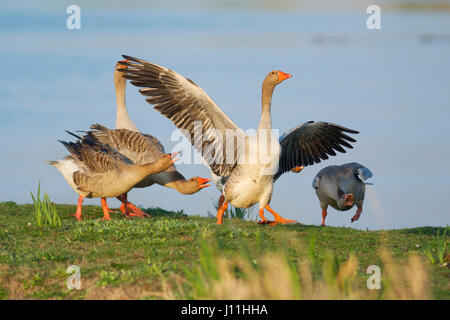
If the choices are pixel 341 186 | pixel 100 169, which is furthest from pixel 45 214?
pixel 341 186

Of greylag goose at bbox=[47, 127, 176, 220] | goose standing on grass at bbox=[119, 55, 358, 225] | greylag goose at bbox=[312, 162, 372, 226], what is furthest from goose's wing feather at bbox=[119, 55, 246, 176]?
greylag goose at bbox=[312, 162, 372, 226]

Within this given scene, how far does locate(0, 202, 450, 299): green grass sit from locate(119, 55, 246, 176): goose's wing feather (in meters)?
1.46

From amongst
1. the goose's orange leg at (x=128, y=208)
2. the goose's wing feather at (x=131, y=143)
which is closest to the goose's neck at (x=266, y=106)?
the goose's wing feather at (x=131, y=143)

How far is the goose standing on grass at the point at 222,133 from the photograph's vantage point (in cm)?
1043

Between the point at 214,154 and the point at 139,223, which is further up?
the point at 214,154

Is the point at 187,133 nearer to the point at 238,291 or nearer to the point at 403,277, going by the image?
the point at 403,277

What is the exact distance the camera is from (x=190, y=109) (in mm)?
10578

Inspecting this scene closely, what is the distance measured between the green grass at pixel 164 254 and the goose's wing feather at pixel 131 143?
2296 millimetres

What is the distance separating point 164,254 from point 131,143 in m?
5.48

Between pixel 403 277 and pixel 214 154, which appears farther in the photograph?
pixel 214 154

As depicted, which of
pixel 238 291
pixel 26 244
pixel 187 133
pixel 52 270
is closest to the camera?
pixel 238 291
